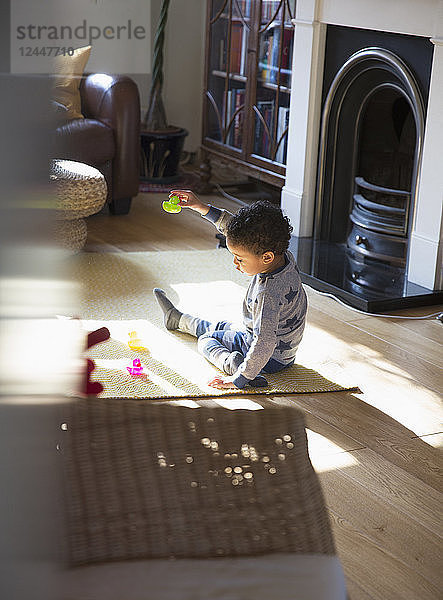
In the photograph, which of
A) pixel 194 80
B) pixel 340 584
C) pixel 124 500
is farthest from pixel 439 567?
pixel 194 80

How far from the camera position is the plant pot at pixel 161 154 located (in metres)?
5.09

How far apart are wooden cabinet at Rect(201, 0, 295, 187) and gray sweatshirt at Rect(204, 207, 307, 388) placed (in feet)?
6.83

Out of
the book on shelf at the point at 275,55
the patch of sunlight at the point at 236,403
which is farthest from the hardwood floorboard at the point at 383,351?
the book on shelf at the point at 275,55

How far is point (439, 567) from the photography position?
5.48 ft

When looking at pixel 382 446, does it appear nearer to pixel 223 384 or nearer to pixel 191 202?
pixel 223 384

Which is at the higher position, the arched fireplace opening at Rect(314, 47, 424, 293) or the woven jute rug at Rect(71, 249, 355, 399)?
the arched fireplace opening at Rect(314, 47, 424, 293)

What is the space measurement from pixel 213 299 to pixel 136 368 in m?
0.78

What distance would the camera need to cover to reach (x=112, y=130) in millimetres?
4332

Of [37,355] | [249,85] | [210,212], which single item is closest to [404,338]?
[210,212]

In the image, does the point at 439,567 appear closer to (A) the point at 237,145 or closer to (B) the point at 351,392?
(B) the point at 351,392

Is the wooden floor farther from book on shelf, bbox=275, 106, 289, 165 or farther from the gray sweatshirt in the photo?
book on shelf, bbox=275, 106, 289, 165

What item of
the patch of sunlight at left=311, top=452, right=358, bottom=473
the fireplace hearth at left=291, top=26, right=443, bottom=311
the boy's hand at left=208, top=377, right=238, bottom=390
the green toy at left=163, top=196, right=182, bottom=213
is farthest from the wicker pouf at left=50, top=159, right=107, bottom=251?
the patch of sunlight at left=311, top=452, right=358, bottom=473

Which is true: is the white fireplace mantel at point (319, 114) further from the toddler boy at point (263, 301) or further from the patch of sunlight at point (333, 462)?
the patch of sunlight at point (333, 462)

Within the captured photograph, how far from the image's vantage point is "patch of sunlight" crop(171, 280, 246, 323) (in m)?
3.13
